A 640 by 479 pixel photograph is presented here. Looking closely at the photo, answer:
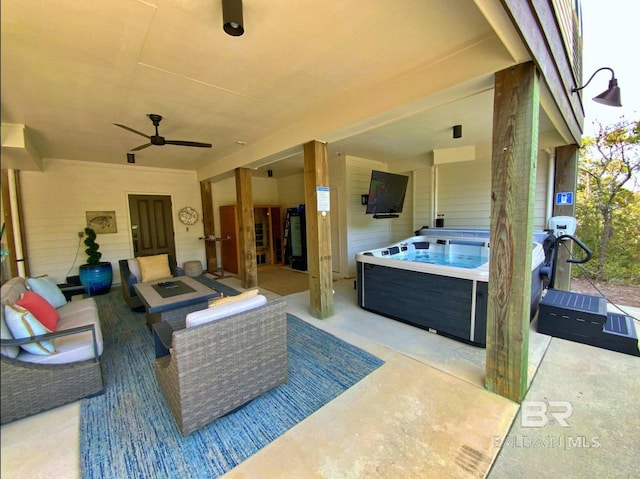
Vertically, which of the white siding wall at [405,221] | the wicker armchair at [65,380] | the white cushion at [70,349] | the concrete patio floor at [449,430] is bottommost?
the concrete patio floor at [449,430]

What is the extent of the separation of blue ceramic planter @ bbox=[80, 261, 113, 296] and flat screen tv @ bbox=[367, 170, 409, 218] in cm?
495

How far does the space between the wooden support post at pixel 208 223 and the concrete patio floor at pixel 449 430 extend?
502cm

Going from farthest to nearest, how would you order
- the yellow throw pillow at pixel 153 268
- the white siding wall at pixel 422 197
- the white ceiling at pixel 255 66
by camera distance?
the white siding wall at pixel 422 197 → the yellow throw pillow at pixel 153 268 → the white ceiling at pixel 255 66

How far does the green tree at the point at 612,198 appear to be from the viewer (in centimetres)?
443

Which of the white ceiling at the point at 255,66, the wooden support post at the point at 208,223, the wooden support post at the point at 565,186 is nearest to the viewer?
the white ceiling at the point at 255,66

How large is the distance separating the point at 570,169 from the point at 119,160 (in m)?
7.73

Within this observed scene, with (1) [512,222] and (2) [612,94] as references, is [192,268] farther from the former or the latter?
(2) [612,94]

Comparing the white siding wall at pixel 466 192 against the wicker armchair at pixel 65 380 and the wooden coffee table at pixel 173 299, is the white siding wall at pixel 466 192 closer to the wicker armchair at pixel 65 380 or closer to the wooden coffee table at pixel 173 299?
the wooden coffee table at pixel 173 299

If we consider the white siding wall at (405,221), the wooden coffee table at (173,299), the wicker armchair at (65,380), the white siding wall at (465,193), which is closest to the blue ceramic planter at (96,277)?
the wooden coffee table at (173,299)

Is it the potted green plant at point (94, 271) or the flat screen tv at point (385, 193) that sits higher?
the flat screen tv at point (385, 193)

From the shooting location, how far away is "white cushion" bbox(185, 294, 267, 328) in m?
1.91

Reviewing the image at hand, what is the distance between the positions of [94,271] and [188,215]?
7.46ft

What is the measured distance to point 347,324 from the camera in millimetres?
3521

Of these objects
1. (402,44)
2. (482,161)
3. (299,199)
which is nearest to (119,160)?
(299,199)
